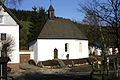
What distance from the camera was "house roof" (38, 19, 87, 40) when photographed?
1639 inches

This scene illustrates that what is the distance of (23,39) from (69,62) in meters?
28.3

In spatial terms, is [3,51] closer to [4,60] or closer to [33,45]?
[33,45]

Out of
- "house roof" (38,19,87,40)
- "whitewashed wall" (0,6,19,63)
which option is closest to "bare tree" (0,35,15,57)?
"whitewashed wall" (0,6,19,63)

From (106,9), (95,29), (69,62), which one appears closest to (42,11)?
(69,62)

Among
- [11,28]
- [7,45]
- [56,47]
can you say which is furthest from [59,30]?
[7,45]

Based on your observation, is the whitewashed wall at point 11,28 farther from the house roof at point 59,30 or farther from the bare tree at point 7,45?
the house roof at point 59,30

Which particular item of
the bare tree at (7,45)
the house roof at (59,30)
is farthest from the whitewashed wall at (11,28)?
the house roof at (59,30)

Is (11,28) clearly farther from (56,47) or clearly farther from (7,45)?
(56,47)

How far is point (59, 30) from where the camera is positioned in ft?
143

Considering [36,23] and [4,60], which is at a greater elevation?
[36,23]

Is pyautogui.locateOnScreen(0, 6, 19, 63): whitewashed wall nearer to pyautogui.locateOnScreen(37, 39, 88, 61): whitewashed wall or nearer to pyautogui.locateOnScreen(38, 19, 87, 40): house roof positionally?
pyautogui.locateOnScreen(37, 39, 88, 61): whitewashed wall

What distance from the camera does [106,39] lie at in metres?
18.8

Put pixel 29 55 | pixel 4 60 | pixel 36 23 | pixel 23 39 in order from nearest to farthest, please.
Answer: pixel 4 60 → pixel 29 55 → pixel 23 39 → pixel 36 23

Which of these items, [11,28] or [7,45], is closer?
[7,45]
